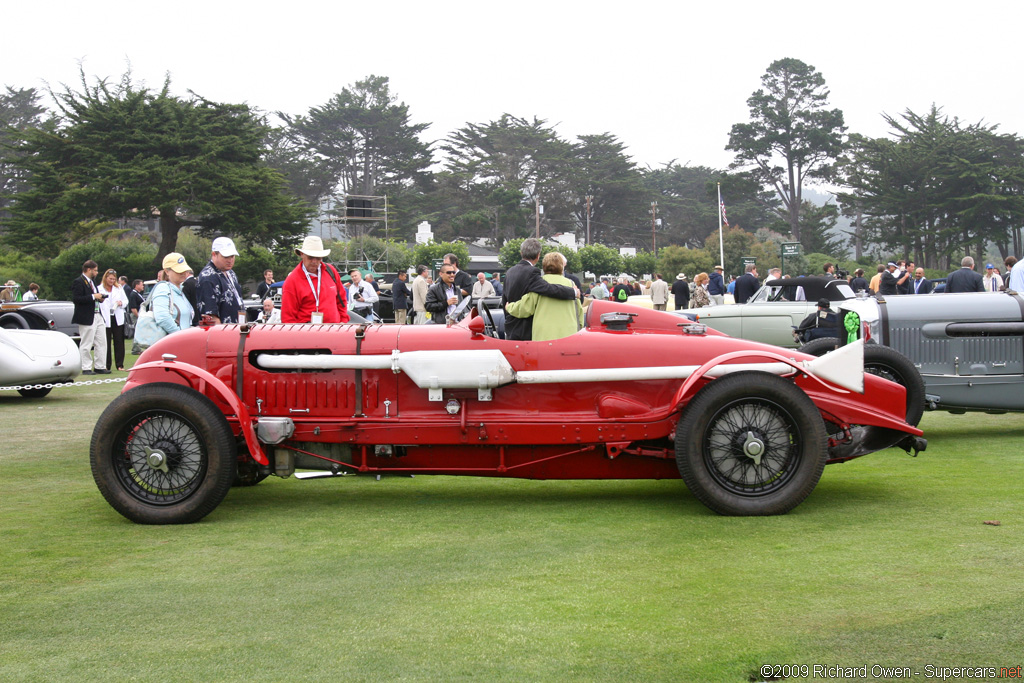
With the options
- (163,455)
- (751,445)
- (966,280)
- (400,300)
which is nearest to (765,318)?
(966,280)

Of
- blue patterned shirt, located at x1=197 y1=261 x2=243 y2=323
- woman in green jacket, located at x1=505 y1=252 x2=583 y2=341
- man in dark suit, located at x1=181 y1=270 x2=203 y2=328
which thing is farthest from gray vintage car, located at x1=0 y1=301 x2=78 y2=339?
woman in green jacket, located at x1=505 y1=252 x2=583 y2=341

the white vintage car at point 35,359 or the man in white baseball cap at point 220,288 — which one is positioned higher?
the man in white baseball cap at point 220,288

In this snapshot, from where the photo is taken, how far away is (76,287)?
13.8 m

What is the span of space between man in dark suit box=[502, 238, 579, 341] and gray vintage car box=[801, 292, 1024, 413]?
3.02 metres

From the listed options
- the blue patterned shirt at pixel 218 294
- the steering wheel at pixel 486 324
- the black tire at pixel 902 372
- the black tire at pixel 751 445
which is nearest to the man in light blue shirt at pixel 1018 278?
the black tire at pixel 902 372

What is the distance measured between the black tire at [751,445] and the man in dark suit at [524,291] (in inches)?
46.6

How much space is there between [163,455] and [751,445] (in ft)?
11.0

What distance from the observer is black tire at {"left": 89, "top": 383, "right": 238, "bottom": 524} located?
5.08 m

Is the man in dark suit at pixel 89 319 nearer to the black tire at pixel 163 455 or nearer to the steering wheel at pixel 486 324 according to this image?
the black tire at pixel 163 455

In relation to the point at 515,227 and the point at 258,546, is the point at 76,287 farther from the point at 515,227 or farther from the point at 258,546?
the point at 515,227

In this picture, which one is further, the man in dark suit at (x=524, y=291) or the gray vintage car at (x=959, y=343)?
the gray vintage car at (x=959, y=343)

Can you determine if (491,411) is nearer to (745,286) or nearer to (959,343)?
(959,343)

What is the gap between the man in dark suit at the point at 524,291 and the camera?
18.7 ft

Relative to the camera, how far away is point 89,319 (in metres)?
14.3
